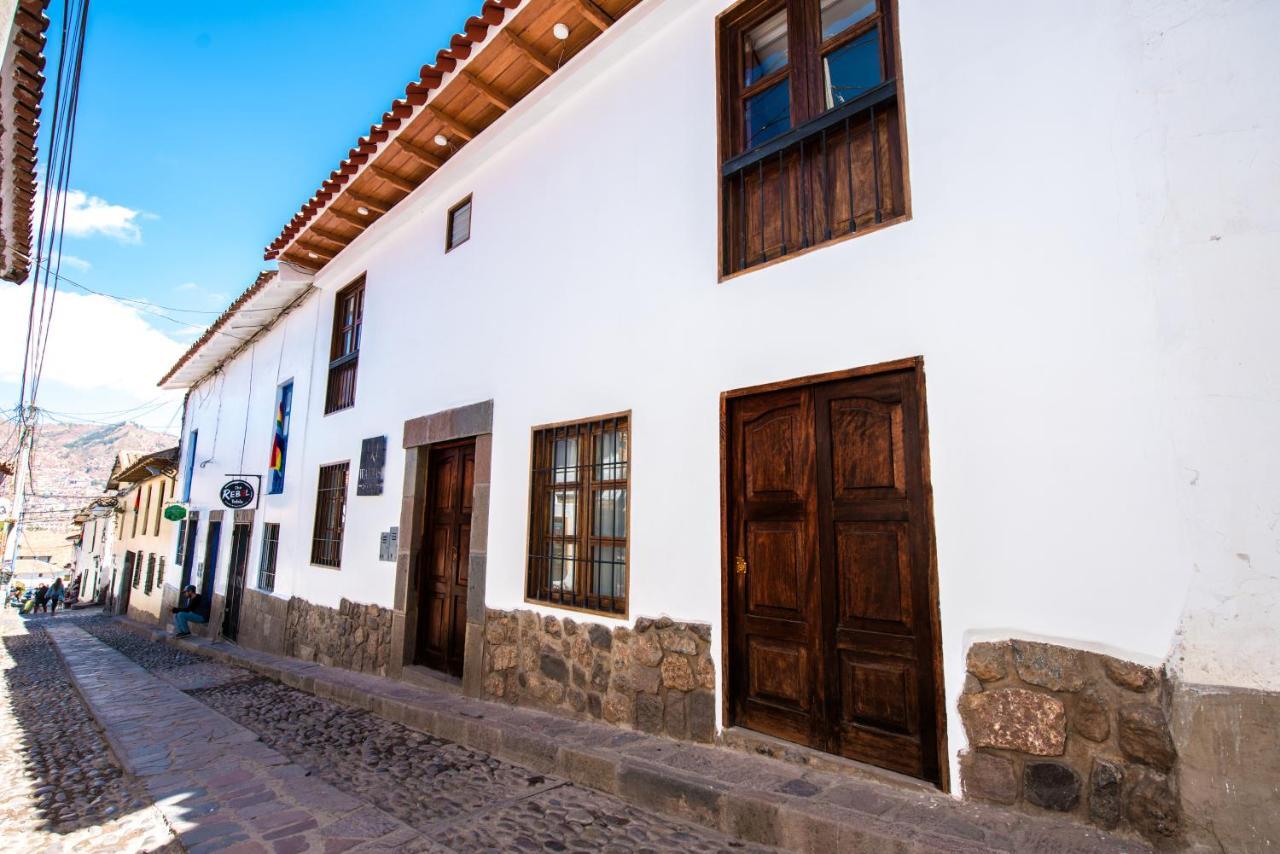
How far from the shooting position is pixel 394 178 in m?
7.05

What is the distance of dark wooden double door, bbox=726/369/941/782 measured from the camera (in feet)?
9.91

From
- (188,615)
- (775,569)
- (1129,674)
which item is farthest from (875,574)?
(188,615)

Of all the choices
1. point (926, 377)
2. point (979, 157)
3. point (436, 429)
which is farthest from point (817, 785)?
point (436, 429)

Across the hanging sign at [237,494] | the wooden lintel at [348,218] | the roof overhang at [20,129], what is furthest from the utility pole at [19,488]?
the wooden lintel at [348,218]

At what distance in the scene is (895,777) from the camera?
116 inches

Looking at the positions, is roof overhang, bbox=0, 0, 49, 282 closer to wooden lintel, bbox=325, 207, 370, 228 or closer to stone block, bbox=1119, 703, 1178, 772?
wooden lintel, bbox=325, 207, 370, 228

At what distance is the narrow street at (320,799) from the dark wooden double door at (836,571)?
82cm

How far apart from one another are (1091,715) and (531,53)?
18.0ft

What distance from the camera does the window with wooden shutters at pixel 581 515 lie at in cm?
456

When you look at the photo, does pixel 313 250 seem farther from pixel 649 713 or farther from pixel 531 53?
pixel 649 713

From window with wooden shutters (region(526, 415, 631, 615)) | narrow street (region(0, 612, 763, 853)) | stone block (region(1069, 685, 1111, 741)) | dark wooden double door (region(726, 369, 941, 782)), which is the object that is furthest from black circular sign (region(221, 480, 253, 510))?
stone block (region(1069, 685, 1111, 741))

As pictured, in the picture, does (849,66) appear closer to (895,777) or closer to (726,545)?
(726,545)

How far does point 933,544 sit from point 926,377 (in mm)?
783

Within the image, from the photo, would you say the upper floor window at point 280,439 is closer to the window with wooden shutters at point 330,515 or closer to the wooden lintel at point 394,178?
the window with wooden shutters at point 330,515
